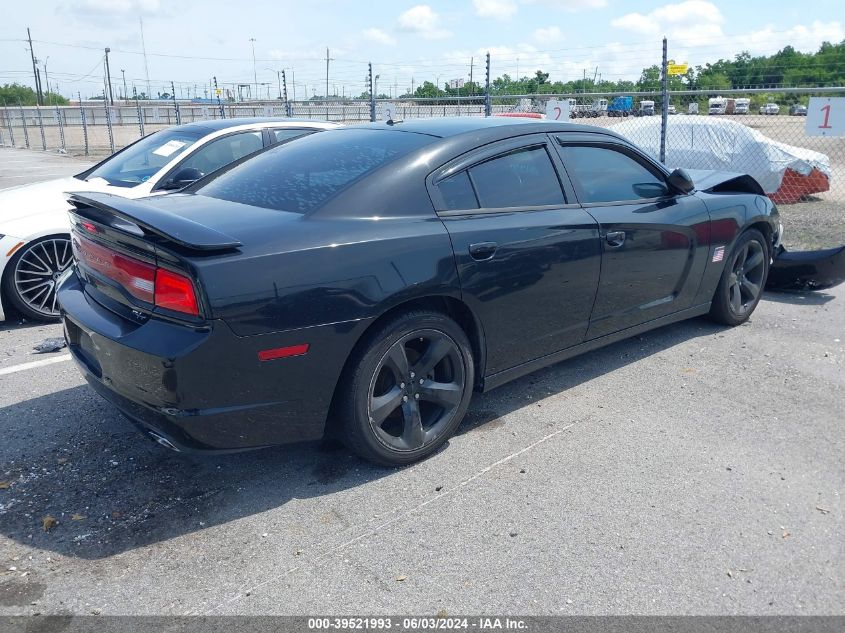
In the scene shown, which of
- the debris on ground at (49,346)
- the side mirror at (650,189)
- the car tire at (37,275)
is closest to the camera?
the side mirror at (650,189)

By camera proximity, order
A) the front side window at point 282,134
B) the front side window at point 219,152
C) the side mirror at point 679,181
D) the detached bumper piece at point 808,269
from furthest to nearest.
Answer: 1. the front side window at point 282,134
2. the front side window at point 219,152
3. the detached bumper piece at point 808,269
4. the side mirror at point 679,181

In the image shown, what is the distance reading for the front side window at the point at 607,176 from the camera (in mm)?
4184

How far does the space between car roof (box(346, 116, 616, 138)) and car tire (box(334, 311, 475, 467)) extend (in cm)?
110

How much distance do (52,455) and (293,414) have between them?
141cm

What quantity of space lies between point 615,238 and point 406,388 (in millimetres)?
1625

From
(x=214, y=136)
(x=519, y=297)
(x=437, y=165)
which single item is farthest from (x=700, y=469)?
(x=214, y=136)

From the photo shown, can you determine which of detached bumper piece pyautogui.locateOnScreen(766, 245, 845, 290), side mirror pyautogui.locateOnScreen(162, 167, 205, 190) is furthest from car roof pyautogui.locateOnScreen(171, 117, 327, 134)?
detached bumper piece pyautogui.locateOnScreen(766, 245, 845, 290)

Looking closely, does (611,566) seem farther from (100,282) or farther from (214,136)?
(214,136)

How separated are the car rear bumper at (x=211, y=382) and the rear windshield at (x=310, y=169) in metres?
0.74

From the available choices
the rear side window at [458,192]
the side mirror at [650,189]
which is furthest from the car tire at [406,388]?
the side mirror at [650,189]

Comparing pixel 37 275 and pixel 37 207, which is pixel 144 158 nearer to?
pixel 37 207

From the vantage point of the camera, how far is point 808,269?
6273 mm

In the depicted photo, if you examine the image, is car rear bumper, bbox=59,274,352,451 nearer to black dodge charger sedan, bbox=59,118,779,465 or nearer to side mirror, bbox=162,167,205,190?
black dodge charger sedan, bbox=59,118,779,465

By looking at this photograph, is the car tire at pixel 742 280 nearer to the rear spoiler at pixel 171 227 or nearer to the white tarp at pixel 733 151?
the rear spoiler at pixel 171 227
